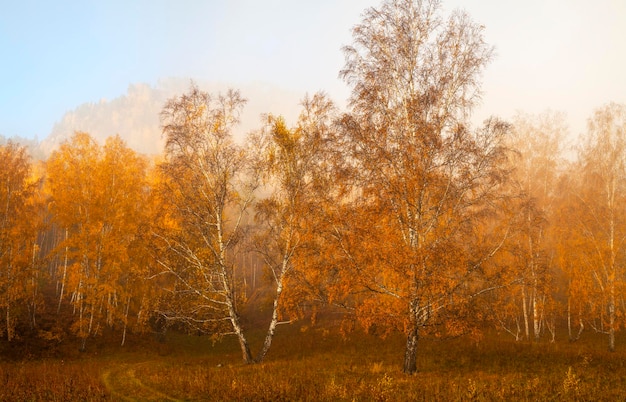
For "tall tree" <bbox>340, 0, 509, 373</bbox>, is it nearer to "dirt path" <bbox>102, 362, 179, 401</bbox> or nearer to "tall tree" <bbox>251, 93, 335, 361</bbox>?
"tall tree" <bbox>251, 93, 335, 361</bbox>

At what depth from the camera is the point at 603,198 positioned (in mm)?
24875

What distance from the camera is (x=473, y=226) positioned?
1380cm

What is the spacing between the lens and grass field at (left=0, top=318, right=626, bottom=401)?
10234 millimetres

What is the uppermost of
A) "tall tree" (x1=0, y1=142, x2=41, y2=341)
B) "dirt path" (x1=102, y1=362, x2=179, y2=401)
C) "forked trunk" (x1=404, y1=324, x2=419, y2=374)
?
"tall tree" (x1=0, y1=142, x2=41, y2=341)

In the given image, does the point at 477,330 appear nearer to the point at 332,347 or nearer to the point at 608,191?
the point at 332,347

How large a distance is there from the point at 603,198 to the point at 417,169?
64.2 ft

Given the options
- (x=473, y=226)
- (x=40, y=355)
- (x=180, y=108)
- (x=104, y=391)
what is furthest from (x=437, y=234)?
(x=40, y=355)

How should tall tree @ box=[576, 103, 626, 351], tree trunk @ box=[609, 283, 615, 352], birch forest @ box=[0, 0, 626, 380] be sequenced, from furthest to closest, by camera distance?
1. tall tree @ box=[576, 103, 626, 351]
2. tree trunk @ box=[609, 283, 615, 352]
3. birch forest @ box=[0, 0, 626, 380]

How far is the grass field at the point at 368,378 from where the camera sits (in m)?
10.2

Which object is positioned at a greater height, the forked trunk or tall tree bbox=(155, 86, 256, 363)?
tall tree bbox=(155, 86, 256, 363)

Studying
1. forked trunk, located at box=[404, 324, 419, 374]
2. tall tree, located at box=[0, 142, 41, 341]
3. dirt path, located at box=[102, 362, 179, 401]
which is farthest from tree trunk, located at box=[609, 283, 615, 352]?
tall tree, located at box=[0, 142, 41, 341]

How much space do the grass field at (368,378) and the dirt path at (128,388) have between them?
0.11ft

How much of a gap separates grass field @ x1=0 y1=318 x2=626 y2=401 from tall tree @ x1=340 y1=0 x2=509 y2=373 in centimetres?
195

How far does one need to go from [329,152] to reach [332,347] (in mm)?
12959
